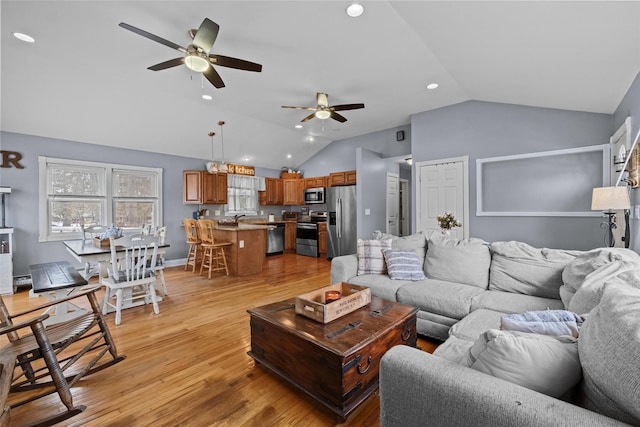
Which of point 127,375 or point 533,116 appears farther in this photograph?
point 533,116

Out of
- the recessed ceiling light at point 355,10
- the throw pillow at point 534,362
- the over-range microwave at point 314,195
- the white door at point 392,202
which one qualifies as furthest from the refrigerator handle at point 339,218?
the throw pillow at point 534,362

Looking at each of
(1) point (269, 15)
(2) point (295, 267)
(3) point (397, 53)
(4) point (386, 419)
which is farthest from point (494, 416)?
(2) point (295, 267)

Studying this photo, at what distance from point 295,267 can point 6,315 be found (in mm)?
4206

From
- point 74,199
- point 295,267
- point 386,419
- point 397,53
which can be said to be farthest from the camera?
point 295,267

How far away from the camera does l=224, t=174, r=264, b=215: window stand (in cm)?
704

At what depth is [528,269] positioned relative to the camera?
2.31 metres

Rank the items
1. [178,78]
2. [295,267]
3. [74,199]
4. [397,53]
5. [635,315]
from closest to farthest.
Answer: [635,315] < [397,53] < [178,78] < [74,199] < [295,267]

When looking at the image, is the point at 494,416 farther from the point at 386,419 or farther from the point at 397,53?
the point at 397,53

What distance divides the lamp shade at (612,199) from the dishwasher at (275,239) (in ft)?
19.6

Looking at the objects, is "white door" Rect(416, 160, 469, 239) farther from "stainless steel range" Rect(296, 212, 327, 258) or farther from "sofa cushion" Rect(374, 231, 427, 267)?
"stainless steel range" Rect(296, 212, 327, 258)

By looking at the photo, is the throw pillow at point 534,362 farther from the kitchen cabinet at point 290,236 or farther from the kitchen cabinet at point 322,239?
the kitchen cabinet at point 290,236

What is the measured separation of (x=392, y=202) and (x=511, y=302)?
4.47m

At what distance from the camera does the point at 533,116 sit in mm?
3898

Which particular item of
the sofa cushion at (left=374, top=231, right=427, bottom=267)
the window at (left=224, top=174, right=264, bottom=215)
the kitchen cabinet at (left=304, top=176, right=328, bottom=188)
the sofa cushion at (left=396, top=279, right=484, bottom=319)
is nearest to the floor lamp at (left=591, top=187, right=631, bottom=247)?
the sofa cushion at (left=396, top=279, right=484, bottom=319)
